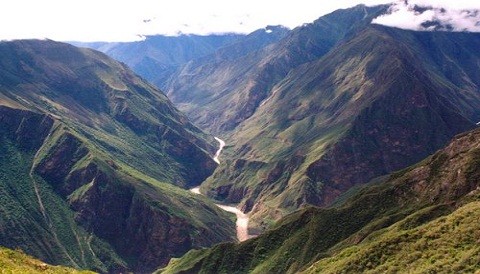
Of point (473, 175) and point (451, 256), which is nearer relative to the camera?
point (451, 256)

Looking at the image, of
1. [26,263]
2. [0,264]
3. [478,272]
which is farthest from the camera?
[478,272]

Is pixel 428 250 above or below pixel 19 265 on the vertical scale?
below

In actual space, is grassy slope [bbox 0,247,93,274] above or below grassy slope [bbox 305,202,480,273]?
above

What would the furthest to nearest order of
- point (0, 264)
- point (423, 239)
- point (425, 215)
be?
point (425, 215) → point (423, 239) → point (0, 264)

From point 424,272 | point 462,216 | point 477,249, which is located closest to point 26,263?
point 424,272

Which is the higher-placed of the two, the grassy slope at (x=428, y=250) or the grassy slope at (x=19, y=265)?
the grassy slope at (x=19, y=265)

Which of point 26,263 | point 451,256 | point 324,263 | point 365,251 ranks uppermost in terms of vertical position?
point 26,263

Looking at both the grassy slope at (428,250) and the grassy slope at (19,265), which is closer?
the grassy slope at (19,265)

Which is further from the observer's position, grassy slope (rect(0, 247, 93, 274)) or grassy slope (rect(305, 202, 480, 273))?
grassy slope (rect(305, 202, 480, 273))

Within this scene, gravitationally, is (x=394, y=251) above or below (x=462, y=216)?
below

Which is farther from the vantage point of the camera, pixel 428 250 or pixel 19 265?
pixel 428 250

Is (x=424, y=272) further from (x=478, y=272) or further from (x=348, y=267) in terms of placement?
(x=348, y=267)
